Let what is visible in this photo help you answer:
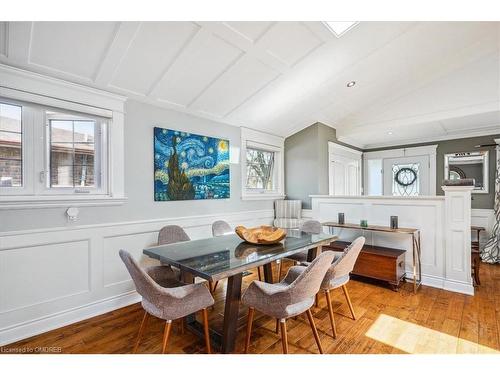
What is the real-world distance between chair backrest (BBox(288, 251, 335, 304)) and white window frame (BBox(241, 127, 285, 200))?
2.38 metres

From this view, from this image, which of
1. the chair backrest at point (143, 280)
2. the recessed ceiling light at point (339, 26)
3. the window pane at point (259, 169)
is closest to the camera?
the chair backrest at point (143, 280)

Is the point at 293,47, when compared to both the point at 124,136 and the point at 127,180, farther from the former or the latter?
the point at 127,180

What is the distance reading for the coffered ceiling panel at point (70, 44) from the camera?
72.6 inches

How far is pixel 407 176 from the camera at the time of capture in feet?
16.9

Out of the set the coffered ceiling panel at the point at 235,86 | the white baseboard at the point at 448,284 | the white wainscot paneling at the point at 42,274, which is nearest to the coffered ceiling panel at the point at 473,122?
the white baseboard at the point at 448,284

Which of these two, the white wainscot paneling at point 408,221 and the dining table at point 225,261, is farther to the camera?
the white wainscot paneling at point 408,221

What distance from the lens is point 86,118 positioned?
2.46m

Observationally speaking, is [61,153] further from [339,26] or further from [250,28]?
[339,26]

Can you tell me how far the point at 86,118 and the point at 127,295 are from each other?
1869 mm

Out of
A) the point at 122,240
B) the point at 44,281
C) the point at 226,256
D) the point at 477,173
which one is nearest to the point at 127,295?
the point at 122,240

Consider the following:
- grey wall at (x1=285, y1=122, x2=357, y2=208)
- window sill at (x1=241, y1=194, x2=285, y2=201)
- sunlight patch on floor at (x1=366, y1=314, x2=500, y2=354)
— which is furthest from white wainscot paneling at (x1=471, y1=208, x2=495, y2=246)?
window sill at (x1=241, y1=194, x2=285, y2=201)

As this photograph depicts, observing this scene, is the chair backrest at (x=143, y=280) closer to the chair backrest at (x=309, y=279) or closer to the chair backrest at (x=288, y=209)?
the chair backrest at (x=309, y=279)

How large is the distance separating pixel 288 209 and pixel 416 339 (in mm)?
2659

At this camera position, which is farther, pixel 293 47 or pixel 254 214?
pixel 254 214
